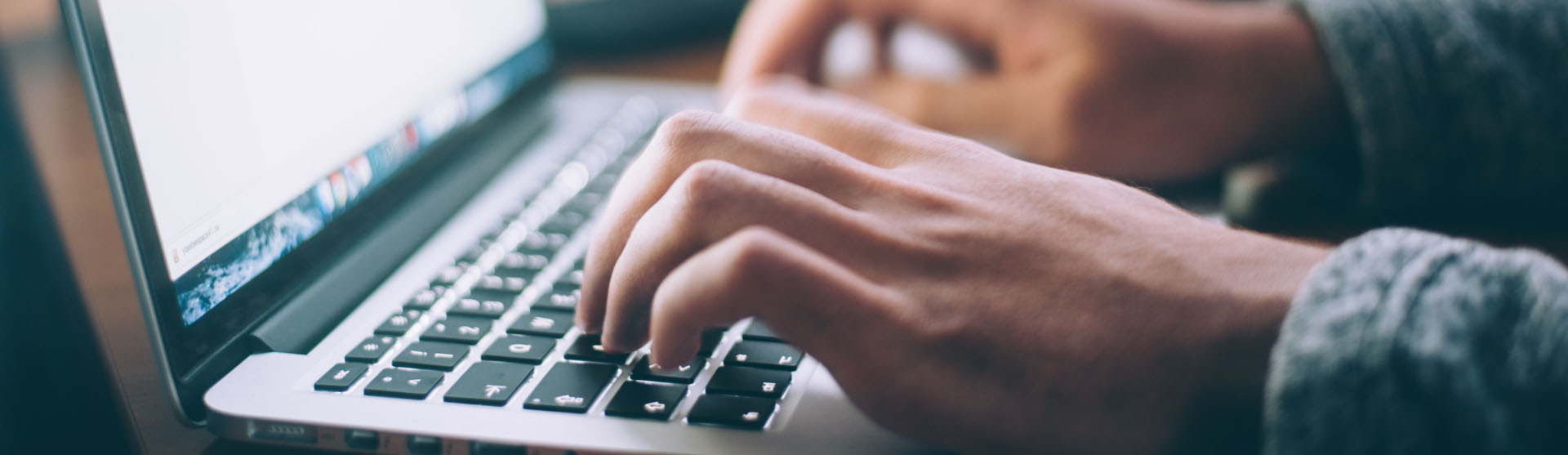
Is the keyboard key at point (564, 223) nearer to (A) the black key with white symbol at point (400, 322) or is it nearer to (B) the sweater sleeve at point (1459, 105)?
(A) the black key with white symbol at point (400, 322)

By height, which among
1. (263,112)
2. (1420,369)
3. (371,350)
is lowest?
(1420,369)

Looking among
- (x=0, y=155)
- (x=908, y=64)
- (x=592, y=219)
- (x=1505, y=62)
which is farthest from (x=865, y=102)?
(x=0, y=155)

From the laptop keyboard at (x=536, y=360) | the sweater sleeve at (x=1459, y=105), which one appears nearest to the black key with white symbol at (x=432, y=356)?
the laptop keyboard at (x=536, y=360)

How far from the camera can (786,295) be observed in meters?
0.32

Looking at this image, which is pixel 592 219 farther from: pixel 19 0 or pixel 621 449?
pixel 19 0

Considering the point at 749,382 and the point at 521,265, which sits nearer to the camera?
the point at 749,382

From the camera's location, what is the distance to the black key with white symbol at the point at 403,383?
37cm

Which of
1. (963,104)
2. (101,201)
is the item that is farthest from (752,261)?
(101,201)

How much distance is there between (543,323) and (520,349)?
0.02 metres

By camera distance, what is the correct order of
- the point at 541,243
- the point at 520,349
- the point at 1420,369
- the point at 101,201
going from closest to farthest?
the point at 1420,369, the point at 520,349, the point at 541,243, the point at 101,201

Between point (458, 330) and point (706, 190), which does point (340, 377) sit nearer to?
point (458, 330)

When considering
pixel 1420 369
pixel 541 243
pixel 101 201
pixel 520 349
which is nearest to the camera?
pixel 1420 369

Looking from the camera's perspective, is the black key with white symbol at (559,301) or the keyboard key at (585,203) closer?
the black key with white symbol at (559,301)

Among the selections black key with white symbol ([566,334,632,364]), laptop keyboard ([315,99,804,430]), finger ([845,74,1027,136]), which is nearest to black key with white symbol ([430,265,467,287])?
laptop keyboard ([315,99,804,430])
